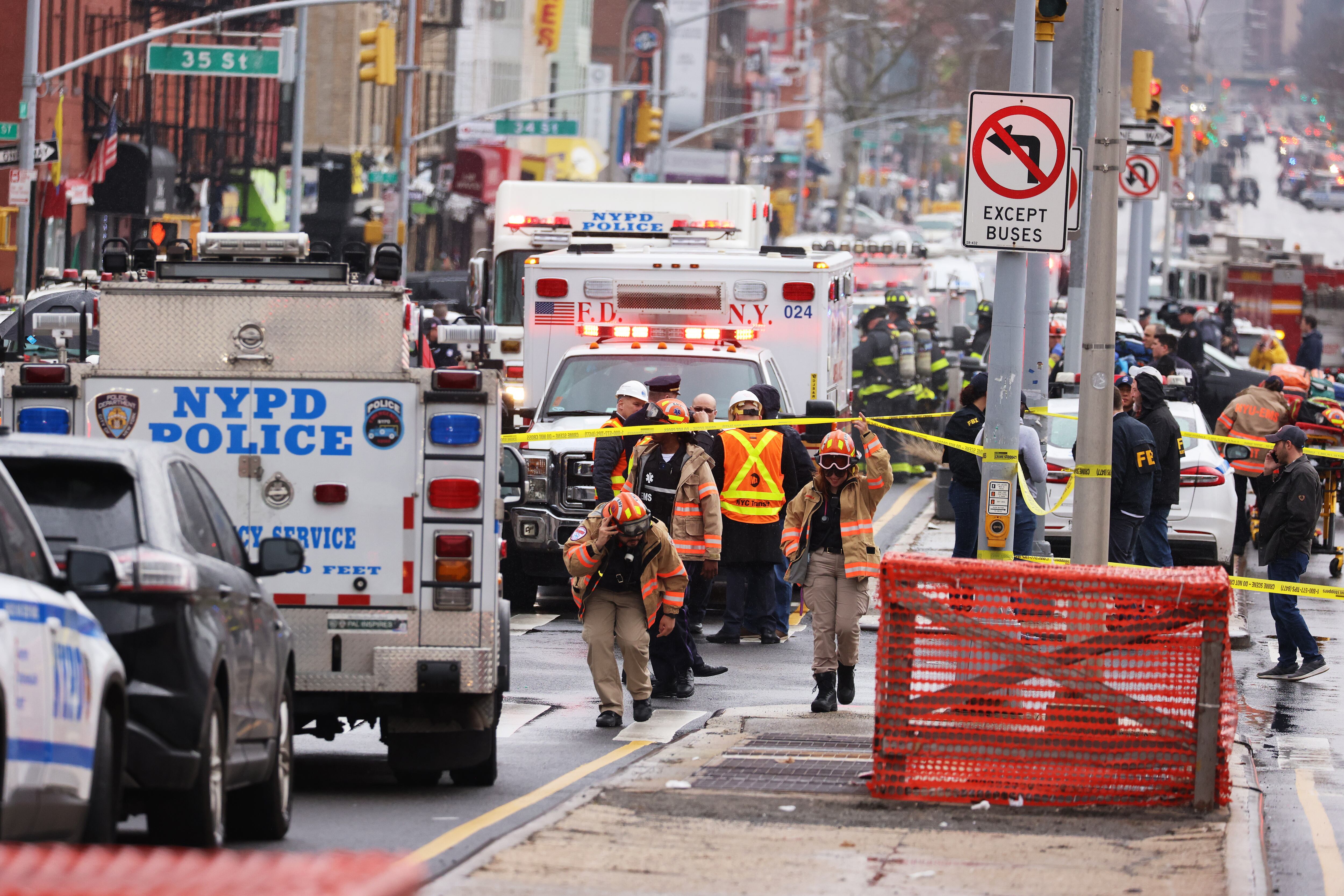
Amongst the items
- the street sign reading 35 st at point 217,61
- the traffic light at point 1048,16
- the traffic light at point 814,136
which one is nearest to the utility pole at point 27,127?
the street sign reading 35 st at point 217,61

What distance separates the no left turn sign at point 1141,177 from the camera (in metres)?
27.5

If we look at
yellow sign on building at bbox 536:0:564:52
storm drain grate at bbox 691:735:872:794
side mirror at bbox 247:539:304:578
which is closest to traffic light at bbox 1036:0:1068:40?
storm drain grate at bbox 691:735:872:794

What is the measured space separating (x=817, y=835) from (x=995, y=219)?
156 inches

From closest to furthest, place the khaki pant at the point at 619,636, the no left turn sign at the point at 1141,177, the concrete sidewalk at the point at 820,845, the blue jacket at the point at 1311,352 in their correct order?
the concrete sidewalk at the point at 820,845
the khaki pant at the point at 619,636
the no left turn sign at the point at 1141,177
the blue jacket at the point at 1311,352

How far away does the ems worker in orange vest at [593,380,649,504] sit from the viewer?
15.0 meters

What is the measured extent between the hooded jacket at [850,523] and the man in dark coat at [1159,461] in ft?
12.6

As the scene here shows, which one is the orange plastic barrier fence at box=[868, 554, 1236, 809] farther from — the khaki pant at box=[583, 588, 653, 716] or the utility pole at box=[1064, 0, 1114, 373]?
A: the utility pole at box=[1064, 0, 1114, 373]

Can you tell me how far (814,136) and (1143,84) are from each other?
6780cm

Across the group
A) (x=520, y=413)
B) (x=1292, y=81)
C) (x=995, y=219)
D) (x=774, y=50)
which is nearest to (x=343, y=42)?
(x=520, y=413)

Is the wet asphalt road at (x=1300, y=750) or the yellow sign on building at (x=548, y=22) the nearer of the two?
the wet asphalt road at (x=1300, y=750)

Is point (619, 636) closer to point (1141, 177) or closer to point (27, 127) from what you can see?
point (1141, 177)

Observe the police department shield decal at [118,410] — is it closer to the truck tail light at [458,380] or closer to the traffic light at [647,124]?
the truck tail light at [458,380]

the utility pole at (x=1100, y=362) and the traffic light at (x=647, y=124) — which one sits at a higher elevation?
the traffic light at (x=647, y=124)

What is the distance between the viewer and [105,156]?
35750 mm
